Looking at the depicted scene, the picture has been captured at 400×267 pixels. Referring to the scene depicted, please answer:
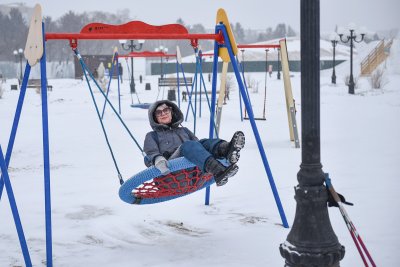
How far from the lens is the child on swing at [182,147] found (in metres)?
3.37

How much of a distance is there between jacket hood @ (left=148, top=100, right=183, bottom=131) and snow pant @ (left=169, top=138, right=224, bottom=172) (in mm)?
452

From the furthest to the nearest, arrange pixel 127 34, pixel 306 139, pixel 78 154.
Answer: pixel 78 154, pixel 127 34, pixel 306 139

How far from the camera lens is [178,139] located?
415 cm

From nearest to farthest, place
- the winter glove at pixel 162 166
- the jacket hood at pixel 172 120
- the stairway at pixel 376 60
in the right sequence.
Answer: the winter glove at pixel 162 166
the jacket hood at pixel 172 120
the stairway at pixel 376 60

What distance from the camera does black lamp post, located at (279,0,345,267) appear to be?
242cm

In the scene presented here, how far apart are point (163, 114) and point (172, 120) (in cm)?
12

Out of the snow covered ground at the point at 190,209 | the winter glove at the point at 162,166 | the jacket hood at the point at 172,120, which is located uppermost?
the jacket hood at the point at 172,120

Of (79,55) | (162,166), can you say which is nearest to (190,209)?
(162,166)

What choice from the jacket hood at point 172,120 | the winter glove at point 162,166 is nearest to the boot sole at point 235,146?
the winter glove at point 162,166

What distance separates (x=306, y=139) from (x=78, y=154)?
19.8 feet

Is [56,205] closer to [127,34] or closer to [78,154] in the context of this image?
[127,34]

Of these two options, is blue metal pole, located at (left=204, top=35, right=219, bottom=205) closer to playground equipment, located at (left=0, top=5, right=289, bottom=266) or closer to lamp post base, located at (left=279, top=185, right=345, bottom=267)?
playground equipment, located at (left=0, top=5, right=289, bottom=266)

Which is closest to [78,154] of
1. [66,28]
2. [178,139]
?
[178,139]

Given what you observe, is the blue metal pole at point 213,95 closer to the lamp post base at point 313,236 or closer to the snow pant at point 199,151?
the snow pant at point 199,151
